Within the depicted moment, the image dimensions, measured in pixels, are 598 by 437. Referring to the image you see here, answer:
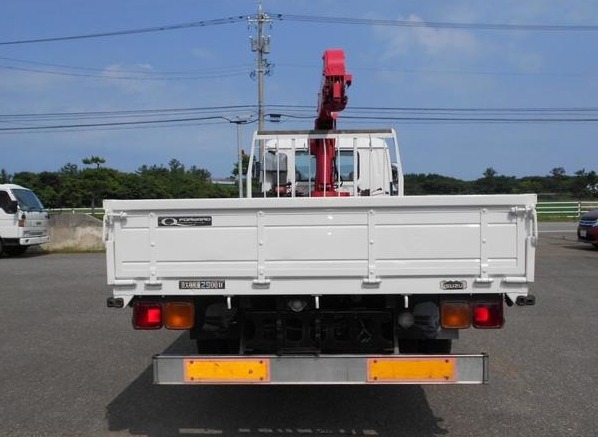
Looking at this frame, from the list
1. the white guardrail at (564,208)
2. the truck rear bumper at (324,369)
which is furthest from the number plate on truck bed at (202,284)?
the white guardrail at (564,208)

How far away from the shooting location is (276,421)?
4691 mm

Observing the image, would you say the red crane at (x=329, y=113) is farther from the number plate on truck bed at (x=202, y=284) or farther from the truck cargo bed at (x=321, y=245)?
the number plate on truck bed at (x=202, y=284)

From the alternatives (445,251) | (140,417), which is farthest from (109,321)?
(445,251)

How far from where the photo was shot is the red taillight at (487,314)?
409 cm

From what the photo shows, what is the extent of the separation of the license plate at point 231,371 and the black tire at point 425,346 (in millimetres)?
1174

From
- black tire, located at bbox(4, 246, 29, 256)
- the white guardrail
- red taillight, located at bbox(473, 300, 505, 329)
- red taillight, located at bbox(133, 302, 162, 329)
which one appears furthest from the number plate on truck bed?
the white guardrail

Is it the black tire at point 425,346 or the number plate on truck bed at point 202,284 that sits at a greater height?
the number plate on truck bed at point 202,284

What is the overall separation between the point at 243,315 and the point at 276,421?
37.8 inches

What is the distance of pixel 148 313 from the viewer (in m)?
4.18

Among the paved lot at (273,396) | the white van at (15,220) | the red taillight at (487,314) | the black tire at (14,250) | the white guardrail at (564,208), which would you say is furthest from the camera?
the white guardrail at (564,208)

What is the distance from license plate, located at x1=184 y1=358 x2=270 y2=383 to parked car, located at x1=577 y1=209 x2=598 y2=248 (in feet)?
56.4

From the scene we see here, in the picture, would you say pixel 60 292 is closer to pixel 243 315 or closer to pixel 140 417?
pixel 140 417

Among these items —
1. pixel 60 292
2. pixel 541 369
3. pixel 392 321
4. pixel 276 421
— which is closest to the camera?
pixel 392 321

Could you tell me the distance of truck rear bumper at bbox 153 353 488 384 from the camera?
12.9 feet
